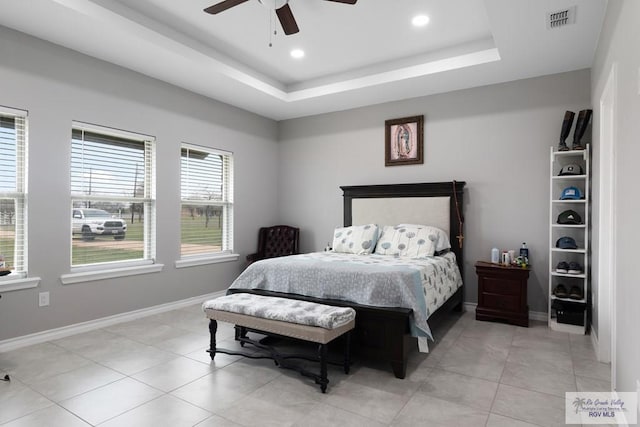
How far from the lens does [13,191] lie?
10.6 ft

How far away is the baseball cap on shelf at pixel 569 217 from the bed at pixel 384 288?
105 cm

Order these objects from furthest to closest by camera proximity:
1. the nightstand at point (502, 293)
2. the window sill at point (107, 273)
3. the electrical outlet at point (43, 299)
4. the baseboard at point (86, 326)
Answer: the nightstand at point (502, 293), the window sill at point (107, 273), the electrical outlet at point (43, 299), the baseboard at point (86, 326)

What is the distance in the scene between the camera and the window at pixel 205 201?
4.76m

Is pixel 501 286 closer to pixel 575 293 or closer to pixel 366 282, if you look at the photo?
pixel 575 293

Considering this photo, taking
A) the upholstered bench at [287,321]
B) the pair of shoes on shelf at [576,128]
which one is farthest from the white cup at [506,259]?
the upholstered bench at [287,321]

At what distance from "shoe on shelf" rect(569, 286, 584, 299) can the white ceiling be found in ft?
7.52

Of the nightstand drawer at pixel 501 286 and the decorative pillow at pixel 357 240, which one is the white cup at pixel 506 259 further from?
the decorative pillow at pixel 357 240

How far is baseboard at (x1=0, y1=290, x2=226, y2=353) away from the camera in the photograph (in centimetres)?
319

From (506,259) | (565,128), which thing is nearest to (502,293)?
(506,259)

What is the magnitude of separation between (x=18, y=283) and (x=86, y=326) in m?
0.76

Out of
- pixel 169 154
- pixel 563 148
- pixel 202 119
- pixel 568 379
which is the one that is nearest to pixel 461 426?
pixel 568 379

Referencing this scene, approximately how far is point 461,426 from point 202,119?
14.3 ft

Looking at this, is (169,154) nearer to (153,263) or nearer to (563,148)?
(153,263)

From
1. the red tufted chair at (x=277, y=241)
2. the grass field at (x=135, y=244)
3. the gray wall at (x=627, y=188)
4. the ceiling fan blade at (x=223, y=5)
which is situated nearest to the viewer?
the gray wall at (x=627, y=188)
